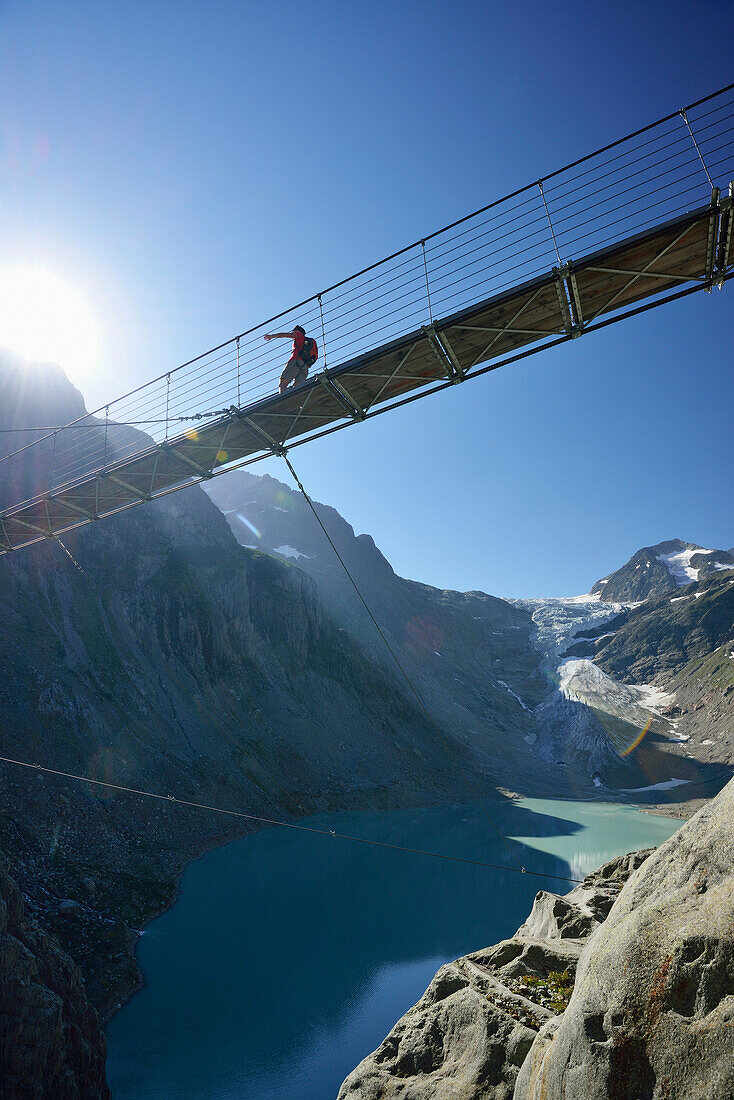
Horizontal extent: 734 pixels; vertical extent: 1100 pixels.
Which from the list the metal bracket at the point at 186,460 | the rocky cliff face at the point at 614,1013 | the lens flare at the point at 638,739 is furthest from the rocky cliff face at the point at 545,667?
the rocky cliff face at the point at 614,1013

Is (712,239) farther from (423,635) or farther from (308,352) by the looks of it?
(423,635)

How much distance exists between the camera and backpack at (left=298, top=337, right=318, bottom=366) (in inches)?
423

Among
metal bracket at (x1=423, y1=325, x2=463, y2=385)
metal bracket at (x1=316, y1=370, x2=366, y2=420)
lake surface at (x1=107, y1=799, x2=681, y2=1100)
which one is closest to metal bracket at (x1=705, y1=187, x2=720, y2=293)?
metal bracket at (x1=423, y1=325, x2=463, y2=385)

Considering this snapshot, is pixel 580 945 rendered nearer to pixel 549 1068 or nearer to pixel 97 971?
pixel 549 1068

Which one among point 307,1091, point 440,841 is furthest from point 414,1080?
point 440,841

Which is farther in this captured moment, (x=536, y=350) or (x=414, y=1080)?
(x=536, y=350)

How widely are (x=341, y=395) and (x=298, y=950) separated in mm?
20794

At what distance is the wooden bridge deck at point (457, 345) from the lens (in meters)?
7.76

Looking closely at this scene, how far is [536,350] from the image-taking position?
355 inches

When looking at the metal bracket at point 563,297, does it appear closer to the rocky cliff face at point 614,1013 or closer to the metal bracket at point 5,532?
the rocky cliff face at point 614,1013

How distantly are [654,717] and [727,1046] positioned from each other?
120 metres

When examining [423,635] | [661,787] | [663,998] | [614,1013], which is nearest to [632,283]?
[663,998]

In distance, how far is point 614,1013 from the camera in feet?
15.5

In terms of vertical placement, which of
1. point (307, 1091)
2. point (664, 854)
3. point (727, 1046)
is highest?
point (664, 854)
